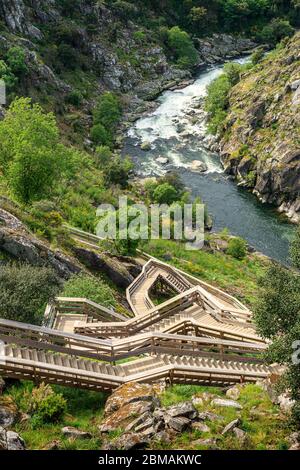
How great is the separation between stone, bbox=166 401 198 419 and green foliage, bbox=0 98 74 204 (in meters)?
27.8

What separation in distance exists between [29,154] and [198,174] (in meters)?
45.1

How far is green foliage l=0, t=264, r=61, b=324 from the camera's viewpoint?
24.8m

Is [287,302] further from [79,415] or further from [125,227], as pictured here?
[125,227]

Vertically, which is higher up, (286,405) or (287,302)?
(287,302)

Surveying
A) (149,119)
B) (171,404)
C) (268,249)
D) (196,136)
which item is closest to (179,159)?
(196,136)

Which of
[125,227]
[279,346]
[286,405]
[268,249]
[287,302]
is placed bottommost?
[268,249]

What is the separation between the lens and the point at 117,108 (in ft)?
326

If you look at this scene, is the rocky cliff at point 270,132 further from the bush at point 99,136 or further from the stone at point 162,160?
the bush at point 99,136

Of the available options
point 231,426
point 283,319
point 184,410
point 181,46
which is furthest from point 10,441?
point 181,46

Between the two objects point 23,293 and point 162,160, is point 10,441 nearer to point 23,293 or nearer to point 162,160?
point 23,293

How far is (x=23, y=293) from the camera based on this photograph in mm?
25422

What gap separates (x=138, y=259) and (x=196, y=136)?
52.2 m

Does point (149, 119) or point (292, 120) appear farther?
point (149, 119)

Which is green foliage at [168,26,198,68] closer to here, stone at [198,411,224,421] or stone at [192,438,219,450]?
stone at [198,411,224,421]
